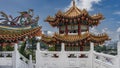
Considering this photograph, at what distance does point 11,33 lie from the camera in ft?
29.9

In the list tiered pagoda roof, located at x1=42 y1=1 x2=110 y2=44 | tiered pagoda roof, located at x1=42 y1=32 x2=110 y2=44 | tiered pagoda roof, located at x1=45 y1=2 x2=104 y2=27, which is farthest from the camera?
tiered pagoda roof, located at x1=45 y1=2 x2=104 y2=27

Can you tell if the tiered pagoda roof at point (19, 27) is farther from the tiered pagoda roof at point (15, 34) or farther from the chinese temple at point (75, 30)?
the chinese temple at point (75, 30)

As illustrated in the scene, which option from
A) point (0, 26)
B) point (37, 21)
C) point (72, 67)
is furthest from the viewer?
point (72, 67)

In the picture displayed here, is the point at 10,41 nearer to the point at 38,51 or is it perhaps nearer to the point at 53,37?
the point at 38,51

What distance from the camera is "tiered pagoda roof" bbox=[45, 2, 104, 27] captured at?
13.3m

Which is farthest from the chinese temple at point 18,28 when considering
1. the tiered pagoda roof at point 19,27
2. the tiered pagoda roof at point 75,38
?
the tiered pagoda roof at point 75,38

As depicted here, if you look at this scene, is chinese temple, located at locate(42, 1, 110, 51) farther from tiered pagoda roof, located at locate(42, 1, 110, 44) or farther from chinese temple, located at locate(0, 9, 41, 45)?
chinese temple, located at locate(0, 9, 41, 45)

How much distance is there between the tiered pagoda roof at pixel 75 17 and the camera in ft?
43.7

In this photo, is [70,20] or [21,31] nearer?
[21,31]

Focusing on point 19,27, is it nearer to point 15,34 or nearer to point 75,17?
point 15,34

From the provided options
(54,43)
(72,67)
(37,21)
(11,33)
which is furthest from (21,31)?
(54,43)

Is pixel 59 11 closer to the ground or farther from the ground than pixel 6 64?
farther from the ground

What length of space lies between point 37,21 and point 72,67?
2.74m

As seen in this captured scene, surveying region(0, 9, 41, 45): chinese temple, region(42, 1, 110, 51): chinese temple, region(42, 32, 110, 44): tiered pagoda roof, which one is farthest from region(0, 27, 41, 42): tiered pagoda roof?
region(42, 1, 110, 51): chinese temple
